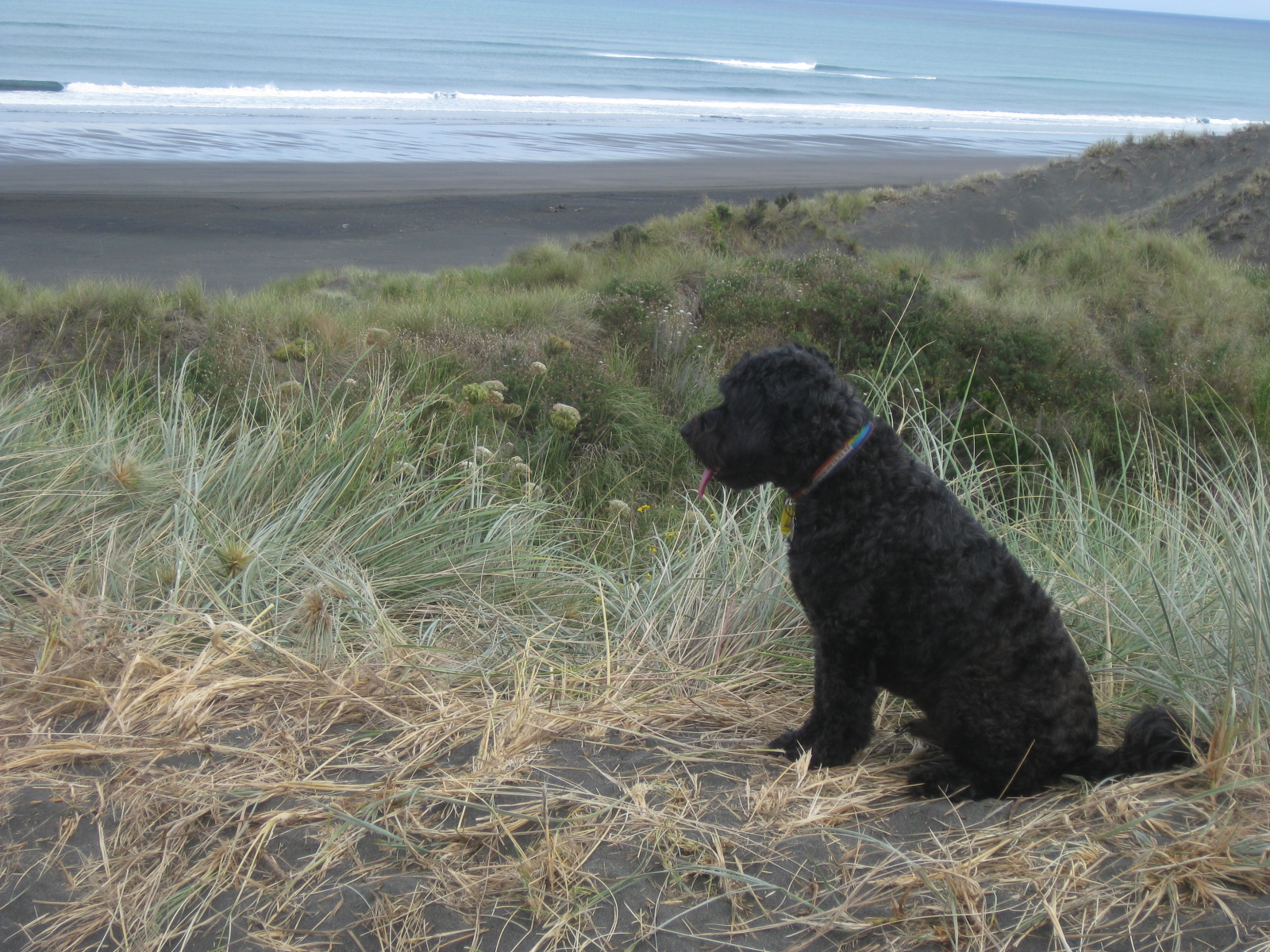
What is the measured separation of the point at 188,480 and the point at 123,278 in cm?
875

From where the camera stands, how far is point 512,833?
2.35m

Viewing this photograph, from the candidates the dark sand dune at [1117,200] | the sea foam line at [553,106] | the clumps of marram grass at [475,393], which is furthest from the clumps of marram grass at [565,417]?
the sea foam line at [553,106]

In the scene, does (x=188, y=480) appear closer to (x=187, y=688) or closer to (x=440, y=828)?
(x=187, y=688)

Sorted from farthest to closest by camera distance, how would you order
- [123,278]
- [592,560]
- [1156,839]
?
1. [123,278]
2. [592,560]
3. [1156,839]

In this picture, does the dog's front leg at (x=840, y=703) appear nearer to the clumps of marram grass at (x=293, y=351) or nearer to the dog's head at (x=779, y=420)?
the dog's head at (x=779, y=420)

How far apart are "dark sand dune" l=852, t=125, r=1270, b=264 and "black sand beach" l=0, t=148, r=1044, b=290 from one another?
5.13m

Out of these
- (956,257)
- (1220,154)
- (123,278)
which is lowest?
(123,278)

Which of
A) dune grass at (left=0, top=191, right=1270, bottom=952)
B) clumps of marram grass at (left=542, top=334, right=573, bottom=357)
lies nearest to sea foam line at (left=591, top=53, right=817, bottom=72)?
clumps of marram grass at (left=542, top=334, right=573, bottom=357)

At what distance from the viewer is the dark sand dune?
15758 millimetres

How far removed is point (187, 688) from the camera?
2.88 meters

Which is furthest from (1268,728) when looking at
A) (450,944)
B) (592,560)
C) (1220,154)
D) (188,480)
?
(1220,154)

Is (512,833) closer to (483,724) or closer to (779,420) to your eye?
(483,724)

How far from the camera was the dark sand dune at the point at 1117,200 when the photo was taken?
15.8 metres

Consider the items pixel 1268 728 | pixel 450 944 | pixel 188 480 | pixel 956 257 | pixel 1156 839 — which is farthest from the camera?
pixel 956 257
